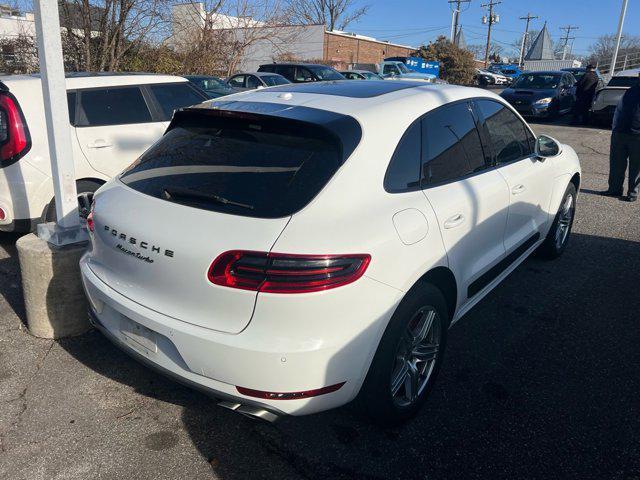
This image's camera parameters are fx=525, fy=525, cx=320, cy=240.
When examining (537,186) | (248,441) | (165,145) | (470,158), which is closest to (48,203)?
(165,145)

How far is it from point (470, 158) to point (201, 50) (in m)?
17.6

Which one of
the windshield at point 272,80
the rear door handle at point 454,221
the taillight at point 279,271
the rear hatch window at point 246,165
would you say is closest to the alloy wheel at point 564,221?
the rear door handle at point 454,221

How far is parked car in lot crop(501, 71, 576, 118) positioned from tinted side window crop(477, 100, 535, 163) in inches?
518

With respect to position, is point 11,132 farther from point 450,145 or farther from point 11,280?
point 450,145

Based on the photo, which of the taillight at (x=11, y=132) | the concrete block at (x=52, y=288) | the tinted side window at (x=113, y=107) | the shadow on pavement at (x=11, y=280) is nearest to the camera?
the concrete block at (x=52, y=288)

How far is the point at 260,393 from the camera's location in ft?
7.31

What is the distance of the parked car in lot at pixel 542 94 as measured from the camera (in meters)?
16.3

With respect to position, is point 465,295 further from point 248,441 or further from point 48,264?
point 48,264

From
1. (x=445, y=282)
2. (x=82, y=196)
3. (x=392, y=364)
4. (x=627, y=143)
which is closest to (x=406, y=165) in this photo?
(x=445, y=282)

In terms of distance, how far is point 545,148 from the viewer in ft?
14.5

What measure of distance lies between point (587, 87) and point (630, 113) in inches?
397

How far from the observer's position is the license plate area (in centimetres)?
246

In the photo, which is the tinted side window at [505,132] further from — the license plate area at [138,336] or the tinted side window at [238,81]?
the tinted side window at [238,81]

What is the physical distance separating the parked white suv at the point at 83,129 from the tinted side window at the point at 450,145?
113 inches
